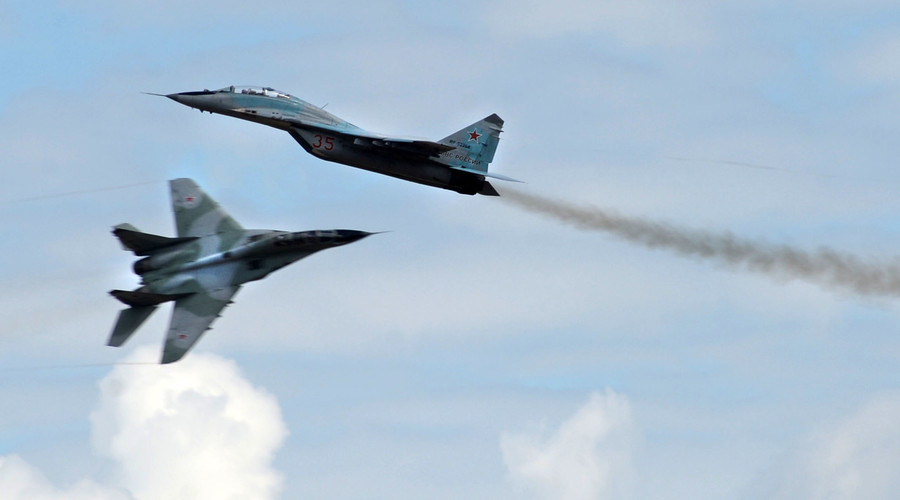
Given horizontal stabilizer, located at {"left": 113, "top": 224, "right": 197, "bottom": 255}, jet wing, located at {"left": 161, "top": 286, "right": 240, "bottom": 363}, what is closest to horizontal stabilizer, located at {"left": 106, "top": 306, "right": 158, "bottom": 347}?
jet wing, located at {"left": 161, "top": 286, "right": 240, "bottom": 363}

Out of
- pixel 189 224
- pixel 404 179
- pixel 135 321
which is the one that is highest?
pixel 404 179

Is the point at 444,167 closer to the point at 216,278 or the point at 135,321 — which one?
the point at 216,278

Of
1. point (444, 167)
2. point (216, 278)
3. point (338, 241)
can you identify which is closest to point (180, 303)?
point (216, 278)

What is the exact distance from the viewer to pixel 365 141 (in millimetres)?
54031

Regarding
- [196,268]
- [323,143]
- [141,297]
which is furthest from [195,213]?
[323,143]

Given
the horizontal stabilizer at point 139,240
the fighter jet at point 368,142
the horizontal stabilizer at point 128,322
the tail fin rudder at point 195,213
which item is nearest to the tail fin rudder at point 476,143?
the fighter jet at point 368,142

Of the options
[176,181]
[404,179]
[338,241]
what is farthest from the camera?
[176,181]

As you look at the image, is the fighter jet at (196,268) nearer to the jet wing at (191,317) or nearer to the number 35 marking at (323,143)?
the jet wing at (191,317)

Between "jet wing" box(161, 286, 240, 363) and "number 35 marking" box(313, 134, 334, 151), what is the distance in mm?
6076

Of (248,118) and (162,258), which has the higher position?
(248,118)

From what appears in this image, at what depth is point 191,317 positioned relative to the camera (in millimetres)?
53031

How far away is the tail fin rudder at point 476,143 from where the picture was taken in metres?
55.3

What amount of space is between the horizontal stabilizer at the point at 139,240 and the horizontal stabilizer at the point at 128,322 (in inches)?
86.4

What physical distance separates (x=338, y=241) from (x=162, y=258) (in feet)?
23.9
